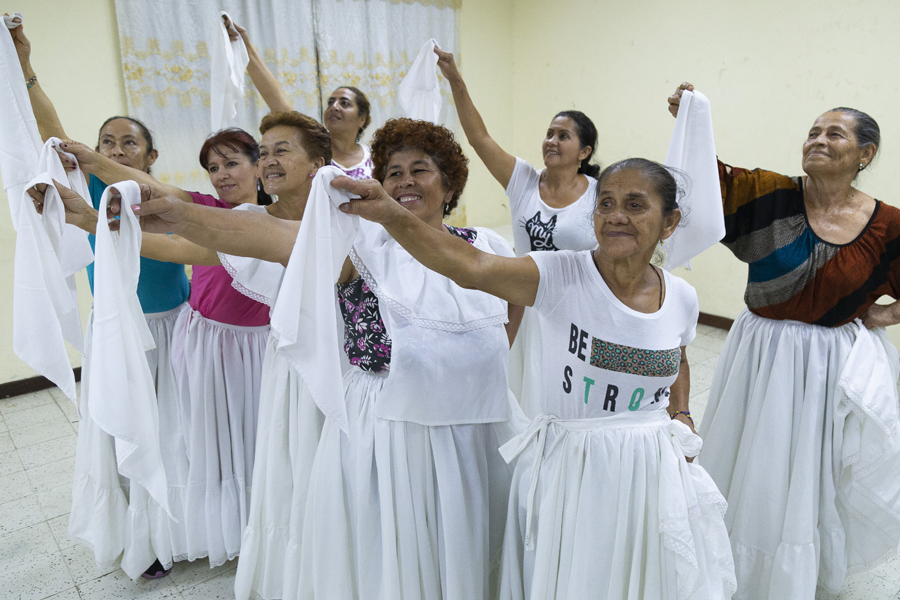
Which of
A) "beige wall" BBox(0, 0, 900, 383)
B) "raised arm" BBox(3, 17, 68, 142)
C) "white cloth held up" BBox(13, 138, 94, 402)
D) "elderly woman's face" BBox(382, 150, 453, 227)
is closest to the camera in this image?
"white cloth held up" BBox(13, 138, 94, 402)

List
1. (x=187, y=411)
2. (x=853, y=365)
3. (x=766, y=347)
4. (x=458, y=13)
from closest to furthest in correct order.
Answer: (x=853, y=365)
(x=766, y=347)
(x=187, y=411)
(x=458, y=13)

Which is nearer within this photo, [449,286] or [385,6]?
[449,286]

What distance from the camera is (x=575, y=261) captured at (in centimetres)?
144

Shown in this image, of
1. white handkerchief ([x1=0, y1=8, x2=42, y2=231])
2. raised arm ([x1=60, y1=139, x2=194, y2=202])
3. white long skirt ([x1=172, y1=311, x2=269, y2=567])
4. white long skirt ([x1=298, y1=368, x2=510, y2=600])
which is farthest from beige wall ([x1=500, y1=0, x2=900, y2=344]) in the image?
white handkerchief ([x1=0, y1=8, x2=42, y2=231])

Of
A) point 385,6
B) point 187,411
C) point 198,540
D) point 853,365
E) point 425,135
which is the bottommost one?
point 198,540

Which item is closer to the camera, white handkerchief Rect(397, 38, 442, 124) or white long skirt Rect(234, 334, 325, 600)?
white long skirt Rect(234, 334, 325, 600)

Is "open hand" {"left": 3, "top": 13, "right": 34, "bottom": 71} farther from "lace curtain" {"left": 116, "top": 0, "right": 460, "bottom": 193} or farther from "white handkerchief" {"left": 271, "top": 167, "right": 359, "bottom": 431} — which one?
"lace curtain" {"left": 116, "top": 0, "right": 460, "bottom": 193}

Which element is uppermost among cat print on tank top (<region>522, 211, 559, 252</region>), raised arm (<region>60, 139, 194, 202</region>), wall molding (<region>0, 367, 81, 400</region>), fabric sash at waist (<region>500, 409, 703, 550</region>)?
raised arm (<region>60, 139, 194, 202</region>)

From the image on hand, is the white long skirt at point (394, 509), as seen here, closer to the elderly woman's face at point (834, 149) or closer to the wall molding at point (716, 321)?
the elderly woman's face at point (834, 149)

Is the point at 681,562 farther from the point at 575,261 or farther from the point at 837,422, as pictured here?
the point at 837,422

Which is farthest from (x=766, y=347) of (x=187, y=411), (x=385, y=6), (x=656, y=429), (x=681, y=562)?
(x=385, y=6)

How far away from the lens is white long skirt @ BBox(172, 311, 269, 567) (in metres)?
2.18

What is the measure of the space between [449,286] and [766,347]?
120 centimetres

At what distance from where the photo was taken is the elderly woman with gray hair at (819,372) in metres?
1.97
